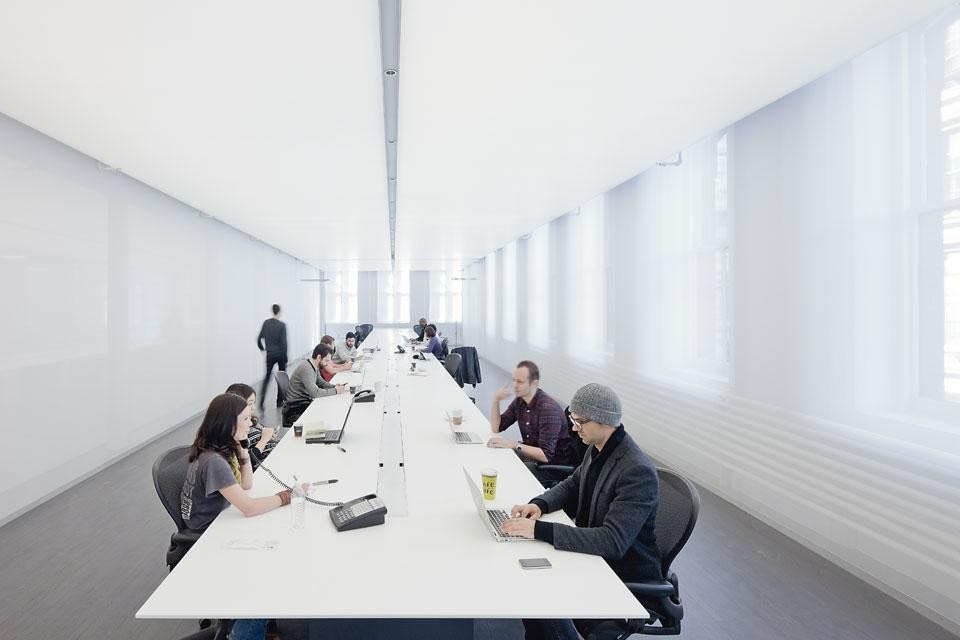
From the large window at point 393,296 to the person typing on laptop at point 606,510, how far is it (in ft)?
56.8

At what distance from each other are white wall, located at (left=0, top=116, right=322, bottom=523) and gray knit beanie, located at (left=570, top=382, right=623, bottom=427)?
4155mm

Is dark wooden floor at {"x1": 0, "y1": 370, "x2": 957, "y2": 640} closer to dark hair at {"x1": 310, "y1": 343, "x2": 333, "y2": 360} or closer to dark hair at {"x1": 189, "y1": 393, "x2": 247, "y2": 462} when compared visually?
dark hair at {"x1": 189, "y1": 393, "x2": 247, "y2": 462}

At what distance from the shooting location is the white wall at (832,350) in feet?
8.18

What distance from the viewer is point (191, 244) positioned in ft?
21.4

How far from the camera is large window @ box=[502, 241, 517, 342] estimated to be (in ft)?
36.2

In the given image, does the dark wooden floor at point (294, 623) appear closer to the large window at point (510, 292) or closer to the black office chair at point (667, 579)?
the black office chair at point (667, 579)

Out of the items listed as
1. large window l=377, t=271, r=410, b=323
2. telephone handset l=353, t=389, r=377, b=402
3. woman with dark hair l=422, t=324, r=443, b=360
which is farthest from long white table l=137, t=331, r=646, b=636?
large window l=377, t=271, r=410, b=323

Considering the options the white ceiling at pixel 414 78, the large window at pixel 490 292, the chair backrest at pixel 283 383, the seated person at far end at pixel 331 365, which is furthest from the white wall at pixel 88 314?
the large window at pixel 490 292

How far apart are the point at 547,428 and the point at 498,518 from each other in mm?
1193

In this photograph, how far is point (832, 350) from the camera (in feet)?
9.69

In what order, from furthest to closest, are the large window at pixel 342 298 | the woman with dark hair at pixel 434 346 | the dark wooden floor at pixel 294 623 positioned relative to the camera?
1. the large window at pixel 342 298
2. the woman with dark hair at pixel 434 346
3. the dark wooden floor at pixel 294 623

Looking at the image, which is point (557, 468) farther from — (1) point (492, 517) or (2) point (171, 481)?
(2) point (171, 481)

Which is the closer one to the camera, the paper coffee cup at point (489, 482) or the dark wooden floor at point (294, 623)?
the paper coffee cup at point (489, 482)

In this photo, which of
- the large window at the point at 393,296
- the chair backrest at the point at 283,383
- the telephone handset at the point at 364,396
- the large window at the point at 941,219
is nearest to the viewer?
the large window at the point at 941,219
